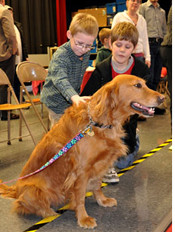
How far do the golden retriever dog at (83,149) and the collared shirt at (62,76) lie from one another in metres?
0.31

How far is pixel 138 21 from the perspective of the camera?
16.6 ft

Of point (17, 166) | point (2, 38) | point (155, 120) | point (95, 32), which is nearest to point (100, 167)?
point (95, 32)

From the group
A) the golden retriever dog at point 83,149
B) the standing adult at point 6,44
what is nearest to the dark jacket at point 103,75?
the golden retriever dog at point 83,149

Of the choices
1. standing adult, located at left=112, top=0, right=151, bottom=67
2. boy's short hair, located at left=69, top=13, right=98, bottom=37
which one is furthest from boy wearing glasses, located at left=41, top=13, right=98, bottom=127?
standing adult, located at left=112, top=0, right=151, bottom=67

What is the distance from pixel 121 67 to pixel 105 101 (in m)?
1.05

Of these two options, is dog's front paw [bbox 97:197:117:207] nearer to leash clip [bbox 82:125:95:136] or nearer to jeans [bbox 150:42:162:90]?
leash clip [bbox 82:125:95:136]

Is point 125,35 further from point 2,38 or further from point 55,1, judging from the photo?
point 55,1

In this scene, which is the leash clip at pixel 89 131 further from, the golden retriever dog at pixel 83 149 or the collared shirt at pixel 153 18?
the collared shirt at pixel 153 18

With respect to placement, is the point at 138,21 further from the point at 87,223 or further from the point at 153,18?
the point at 87,223

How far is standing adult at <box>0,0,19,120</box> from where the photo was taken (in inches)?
204

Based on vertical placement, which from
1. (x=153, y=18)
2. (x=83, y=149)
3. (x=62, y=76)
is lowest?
(x=83, y=149)

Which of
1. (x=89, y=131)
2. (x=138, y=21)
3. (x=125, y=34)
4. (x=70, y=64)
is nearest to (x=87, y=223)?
(x=89, y=131)

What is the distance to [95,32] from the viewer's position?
8.14ft

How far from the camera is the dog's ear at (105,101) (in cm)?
203
